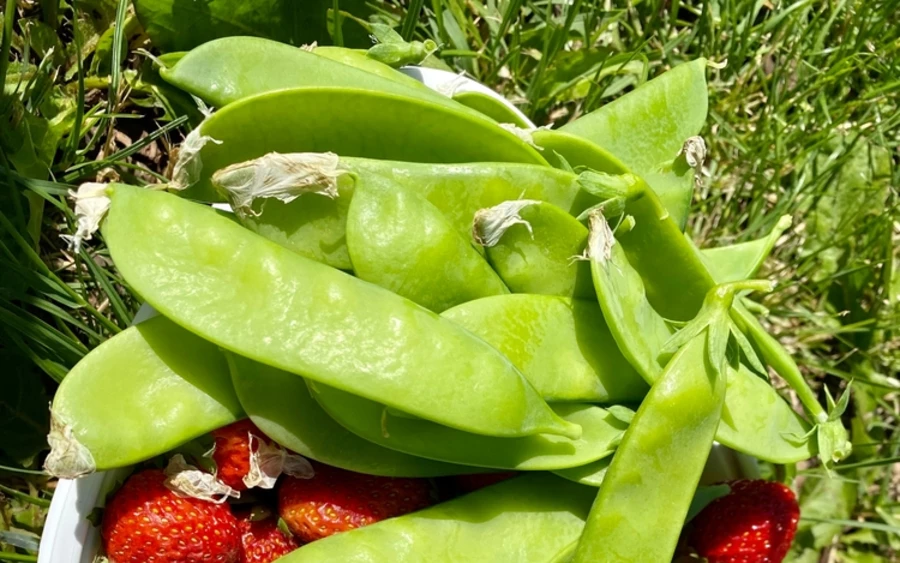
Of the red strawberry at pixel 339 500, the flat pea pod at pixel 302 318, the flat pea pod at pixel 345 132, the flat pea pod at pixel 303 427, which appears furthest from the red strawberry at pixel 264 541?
the flat pea pod at pixel 345 132

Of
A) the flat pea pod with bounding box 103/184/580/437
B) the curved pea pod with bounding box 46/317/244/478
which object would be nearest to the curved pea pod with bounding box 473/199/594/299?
the flat pea pod with bounding box 103/184/580/437

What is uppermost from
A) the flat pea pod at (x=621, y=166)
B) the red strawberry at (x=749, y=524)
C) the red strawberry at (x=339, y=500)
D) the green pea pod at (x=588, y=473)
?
the flat pea pod at (x=621, y=166)

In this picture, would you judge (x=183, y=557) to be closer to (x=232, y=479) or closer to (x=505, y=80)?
(x=232, y=479)

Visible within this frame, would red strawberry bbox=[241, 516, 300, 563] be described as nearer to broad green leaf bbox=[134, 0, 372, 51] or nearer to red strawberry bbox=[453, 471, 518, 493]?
red strawberry bbox=[453, 471, 518, 493]

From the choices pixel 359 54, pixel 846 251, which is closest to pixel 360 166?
pixel 359 54

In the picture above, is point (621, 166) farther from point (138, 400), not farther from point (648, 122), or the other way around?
point (138, 400)

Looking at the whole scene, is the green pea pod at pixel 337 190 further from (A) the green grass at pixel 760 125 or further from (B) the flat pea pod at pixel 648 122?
(A) the green grass at pixel 760 125
